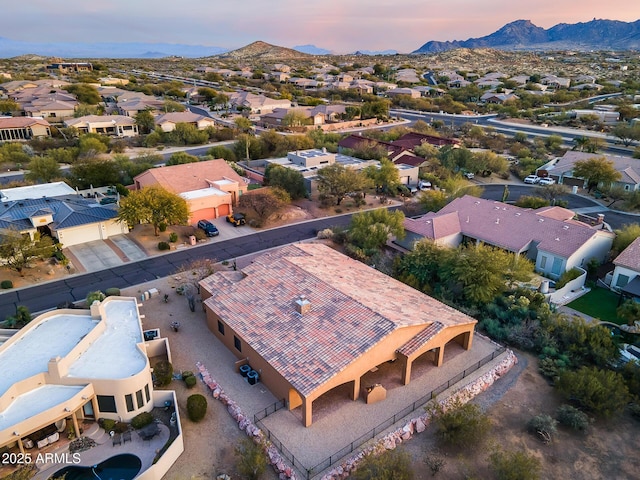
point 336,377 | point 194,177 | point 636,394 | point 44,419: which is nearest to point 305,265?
point 336,377

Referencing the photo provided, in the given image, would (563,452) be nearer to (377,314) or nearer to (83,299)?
(377,314)

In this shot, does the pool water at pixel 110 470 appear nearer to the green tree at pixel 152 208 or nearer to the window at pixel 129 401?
the window at pixel 129 401

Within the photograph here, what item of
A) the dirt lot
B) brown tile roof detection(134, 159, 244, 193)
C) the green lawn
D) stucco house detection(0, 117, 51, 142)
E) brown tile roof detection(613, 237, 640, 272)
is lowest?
the dirt lot

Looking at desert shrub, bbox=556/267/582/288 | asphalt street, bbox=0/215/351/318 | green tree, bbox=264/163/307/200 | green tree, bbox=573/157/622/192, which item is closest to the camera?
asphalt street, bbox=0/215/351/318

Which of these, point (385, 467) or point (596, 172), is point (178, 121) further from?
point (385, 467)

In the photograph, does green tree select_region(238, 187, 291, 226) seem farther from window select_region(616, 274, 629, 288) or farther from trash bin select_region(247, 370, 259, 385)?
window select_region(616, 274, 629, 288)

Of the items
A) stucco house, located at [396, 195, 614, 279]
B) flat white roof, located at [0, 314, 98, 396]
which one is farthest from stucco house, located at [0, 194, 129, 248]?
stucco house, located at [396, 195, 614, 279]

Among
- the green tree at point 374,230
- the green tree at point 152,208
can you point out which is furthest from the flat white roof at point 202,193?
the green tree at point 374,230
